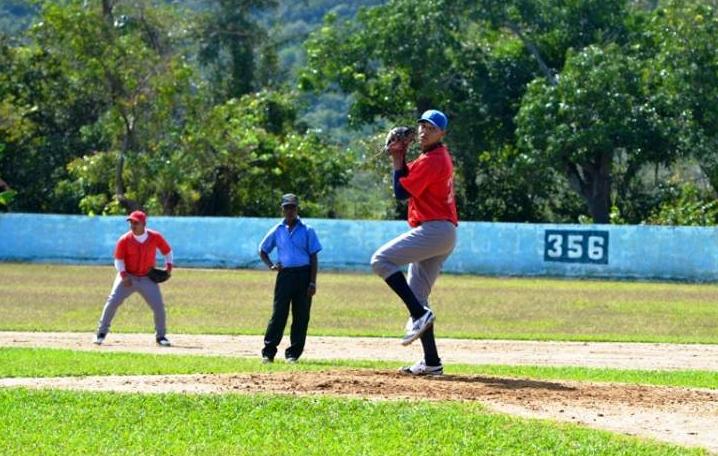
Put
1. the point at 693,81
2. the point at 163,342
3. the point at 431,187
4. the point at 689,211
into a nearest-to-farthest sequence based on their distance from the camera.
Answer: the point at 431,187 → the point at 163,342 → the point at 689,211 → the point at 693,81

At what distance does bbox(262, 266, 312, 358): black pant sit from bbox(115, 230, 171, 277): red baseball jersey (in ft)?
12.4

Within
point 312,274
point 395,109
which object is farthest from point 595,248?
point 312,274

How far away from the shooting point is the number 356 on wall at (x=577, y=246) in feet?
136

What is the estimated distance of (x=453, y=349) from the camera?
19516 millimetres

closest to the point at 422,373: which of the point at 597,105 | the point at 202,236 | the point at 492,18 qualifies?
the point at 202,236

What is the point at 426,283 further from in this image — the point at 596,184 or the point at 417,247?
the point at 596,184

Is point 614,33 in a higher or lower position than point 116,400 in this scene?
higher

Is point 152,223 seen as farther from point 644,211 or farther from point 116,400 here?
point 116,400

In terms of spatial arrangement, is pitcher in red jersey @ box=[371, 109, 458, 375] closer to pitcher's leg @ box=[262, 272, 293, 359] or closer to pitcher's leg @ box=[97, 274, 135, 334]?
pitcher's leg @ box=[262, 272, 293, 359]

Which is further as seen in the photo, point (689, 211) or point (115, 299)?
point (689, 211)

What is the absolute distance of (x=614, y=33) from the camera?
52375 millimetres

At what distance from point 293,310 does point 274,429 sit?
6416 millimetres

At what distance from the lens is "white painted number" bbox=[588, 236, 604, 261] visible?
4156 cm

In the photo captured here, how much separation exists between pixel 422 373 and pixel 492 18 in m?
39.5
